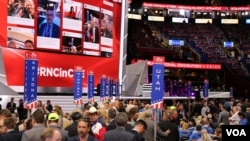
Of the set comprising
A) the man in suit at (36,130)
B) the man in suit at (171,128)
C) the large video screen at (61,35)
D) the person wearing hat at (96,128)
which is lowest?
the man in suit at (171,128)

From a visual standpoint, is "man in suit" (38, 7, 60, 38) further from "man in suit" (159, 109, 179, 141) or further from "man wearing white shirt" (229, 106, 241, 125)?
"man in suit" (159, 109, 179, 141)

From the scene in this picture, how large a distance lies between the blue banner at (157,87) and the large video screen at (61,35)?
419 inches

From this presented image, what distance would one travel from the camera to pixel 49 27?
21953 millimetres

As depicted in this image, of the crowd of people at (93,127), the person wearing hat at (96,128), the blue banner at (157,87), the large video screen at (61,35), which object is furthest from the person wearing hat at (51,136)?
the large video screen at (61,35)

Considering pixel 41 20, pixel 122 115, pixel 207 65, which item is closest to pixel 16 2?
pixel 41 20

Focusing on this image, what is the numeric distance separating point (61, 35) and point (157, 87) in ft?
41.2

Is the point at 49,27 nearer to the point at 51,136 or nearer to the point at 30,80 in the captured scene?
the point at 30,80

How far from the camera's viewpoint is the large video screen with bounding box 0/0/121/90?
66.5ft

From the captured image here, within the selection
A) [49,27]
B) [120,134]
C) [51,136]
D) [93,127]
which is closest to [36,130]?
[120,134]

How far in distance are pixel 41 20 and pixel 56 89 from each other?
136 inches

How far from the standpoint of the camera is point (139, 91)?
30.1m

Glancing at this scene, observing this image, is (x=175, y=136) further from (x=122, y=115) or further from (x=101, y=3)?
(x=101, y=3)

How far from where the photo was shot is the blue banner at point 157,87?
34.6ft

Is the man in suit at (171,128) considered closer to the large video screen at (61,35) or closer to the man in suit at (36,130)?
the man in suit at (36,130)
